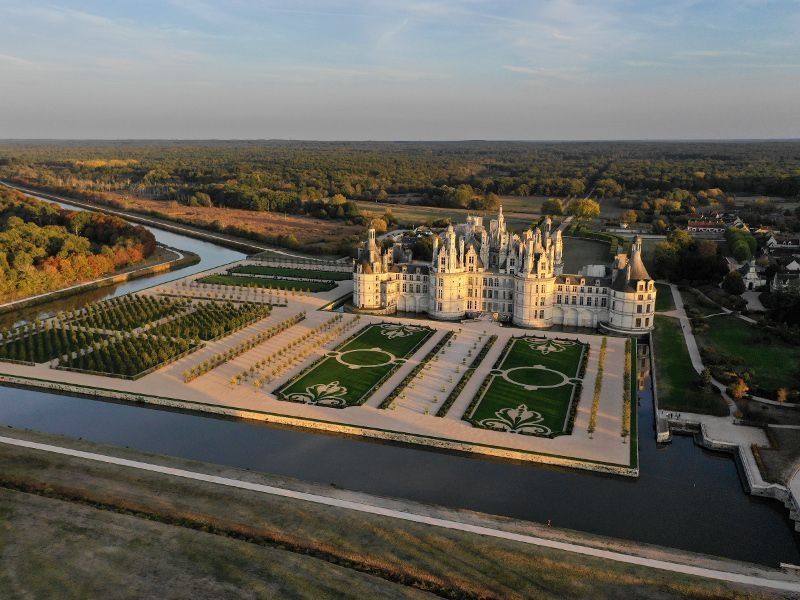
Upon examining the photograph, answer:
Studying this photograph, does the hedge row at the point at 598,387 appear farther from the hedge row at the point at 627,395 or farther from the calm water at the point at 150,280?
the calm water at the point at 150,280

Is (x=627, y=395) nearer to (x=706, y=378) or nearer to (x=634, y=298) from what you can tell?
(x=706, y=378)

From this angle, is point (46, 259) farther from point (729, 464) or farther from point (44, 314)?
point (729, 464)

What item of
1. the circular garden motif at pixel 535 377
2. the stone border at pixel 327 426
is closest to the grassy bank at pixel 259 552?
the stone border at pixel 327 426

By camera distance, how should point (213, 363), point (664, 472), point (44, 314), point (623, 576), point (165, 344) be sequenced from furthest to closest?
point (44, 314), point (165, 344), point (213, 363), point (664, 472), point (623, 576)

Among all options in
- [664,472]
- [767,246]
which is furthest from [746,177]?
[664,472]

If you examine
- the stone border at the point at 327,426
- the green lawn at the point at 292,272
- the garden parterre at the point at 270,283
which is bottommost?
the stone border at the point at 327,426

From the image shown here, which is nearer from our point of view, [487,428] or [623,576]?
[623,576]
